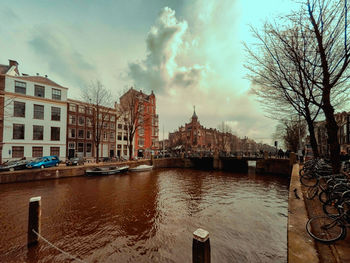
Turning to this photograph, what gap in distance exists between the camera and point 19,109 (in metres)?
24.5

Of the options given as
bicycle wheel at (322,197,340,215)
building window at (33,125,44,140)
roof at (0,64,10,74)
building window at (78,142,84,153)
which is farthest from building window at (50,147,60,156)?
bicycle wheel at (322,197,340,215)

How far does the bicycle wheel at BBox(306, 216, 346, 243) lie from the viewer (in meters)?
3.73

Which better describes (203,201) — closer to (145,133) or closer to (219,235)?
(219,235)

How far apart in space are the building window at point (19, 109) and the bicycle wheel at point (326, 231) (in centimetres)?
3490

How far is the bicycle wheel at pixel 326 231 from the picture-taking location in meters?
3.73

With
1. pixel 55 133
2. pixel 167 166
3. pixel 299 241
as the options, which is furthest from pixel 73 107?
pixel 299 241

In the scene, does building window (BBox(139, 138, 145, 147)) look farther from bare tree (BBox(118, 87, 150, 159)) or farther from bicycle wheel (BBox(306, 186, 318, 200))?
bicycle wheel (BBox(306, 186, 318, 200))

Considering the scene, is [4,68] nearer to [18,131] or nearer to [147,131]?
[18,131]

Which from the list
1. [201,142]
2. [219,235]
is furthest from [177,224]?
[201,142]

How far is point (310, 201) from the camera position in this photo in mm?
6719

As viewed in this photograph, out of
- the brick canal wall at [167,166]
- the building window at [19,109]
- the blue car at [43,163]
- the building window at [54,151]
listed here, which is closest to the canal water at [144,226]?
the brick canal wall at [167,166]

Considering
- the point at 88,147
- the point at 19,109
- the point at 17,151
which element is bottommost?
the point at 17,151

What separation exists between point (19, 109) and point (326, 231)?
117ft

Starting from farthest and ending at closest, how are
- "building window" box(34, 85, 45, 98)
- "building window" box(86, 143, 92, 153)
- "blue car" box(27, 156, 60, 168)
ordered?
1. "building window" box(86, 143, 92, 153)
2. "building window" box(34, 85, 45, 98)
3. "blue car" box(27, 156, 60, 168)
